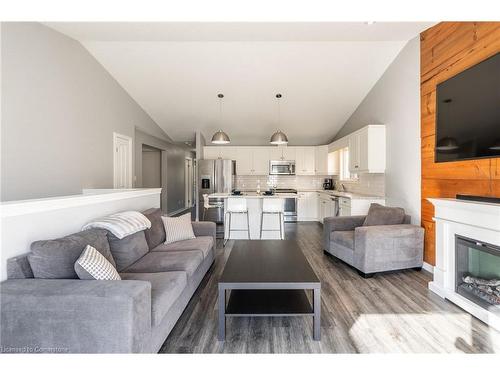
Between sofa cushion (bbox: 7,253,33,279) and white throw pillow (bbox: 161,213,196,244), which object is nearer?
sofa cushion (bbox: 7,253,33,279)

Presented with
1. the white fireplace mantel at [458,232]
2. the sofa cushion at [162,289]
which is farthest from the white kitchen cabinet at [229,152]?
the sofa cushion at [162,289]

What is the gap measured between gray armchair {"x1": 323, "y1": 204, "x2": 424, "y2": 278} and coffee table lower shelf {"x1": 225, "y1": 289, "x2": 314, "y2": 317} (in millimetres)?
1315

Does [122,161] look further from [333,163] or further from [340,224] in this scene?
[333,163]

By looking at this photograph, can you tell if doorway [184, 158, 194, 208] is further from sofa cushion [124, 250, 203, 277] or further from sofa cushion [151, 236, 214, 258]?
sofa cushion [124, 250, 203, 277]

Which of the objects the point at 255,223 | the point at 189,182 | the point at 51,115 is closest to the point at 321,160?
the point at 255,223

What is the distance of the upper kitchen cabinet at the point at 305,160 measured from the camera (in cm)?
739

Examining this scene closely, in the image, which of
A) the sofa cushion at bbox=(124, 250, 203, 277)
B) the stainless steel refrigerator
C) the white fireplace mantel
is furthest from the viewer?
the stainless steel refrigerator

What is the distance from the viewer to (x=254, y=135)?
7.26m

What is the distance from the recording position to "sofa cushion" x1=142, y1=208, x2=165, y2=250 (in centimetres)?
296

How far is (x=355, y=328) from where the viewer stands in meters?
2.09

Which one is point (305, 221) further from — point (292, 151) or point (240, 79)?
point (240, 79)

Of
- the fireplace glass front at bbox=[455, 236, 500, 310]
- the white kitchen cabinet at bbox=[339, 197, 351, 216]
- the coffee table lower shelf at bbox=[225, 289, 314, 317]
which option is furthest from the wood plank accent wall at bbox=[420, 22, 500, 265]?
the coffee table lower shelf at bbox=[225, 289, 314, 317]
